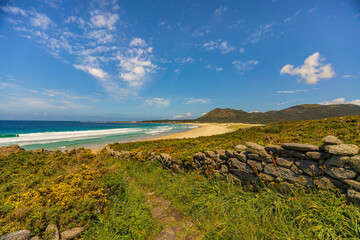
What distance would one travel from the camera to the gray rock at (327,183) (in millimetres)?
2938

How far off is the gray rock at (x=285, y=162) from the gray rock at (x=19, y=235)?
6480 millimetres

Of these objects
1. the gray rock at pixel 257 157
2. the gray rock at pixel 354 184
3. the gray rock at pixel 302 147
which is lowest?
the gray rock at pixel 354 184

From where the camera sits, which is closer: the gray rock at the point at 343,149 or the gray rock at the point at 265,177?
the gray rock at the point at 343,149

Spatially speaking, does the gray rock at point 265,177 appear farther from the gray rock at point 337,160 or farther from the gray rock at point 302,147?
the gray rock at point 337,160

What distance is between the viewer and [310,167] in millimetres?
3295

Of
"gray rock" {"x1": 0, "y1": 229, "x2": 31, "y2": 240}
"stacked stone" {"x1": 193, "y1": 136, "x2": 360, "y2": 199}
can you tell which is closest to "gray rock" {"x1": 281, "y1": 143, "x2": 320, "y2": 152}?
"stacked stone" {"x1": 193, "y1": 136, "x2": 360, "y2": 199}

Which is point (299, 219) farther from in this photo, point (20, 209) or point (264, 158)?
point (20, 209)

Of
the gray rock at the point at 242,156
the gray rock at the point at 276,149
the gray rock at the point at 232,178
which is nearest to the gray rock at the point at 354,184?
the gray rock at the point at 276,149

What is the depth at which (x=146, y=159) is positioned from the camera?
27.9 feet

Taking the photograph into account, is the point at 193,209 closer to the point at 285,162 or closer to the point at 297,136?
the point at 285,162

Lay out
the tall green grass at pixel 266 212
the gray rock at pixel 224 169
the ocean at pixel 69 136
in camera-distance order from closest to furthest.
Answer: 1. the tall green grass at pixel 266 212
2. the gray rock at pixel 224 169
3. the ocean at pixel 69 136

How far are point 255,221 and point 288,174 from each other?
5.25 ft

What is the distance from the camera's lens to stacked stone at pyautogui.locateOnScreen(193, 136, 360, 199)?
279 cm

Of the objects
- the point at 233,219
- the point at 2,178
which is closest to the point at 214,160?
the point at 233,219
